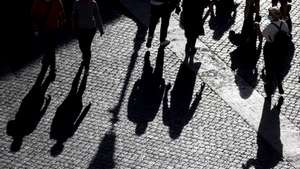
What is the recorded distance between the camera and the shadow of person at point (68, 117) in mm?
13143

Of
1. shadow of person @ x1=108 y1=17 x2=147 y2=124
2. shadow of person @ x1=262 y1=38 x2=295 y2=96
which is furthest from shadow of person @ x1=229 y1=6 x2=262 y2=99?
shadow of person @ x1=108 y1=17 x2=147 y2=124

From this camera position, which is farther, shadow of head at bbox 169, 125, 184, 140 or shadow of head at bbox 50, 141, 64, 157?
shadow of head at bbox 169, 125, 184, 140

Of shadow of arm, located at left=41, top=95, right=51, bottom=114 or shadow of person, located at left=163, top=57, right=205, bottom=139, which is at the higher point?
shadow of person, located at left=163, top=57, right=205, bottom=139

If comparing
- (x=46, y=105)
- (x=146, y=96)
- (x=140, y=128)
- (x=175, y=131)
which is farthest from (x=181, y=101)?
(x=46, y=105)

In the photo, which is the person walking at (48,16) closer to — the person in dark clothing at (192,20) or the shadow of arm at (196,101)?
the person in dark clothing at (192,20)

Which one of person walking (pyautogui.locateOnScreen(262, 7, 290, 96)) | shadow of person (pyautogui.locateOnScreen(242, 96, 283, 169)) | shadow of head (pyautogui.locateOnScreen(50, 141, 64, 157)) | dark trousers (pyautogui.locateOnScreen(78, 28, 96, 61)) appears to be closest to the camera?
shadow of person (pyautogui.locateOnScreen(242, 96, 283, 169))

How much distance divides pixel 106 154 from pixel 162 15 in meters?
3.88

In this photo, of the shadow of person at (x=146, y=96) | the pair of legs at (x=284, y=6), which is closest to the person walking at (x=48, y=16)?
the shadow of person at (x=146, y=96)

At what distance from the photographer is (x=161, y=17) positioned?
15453 millimetres

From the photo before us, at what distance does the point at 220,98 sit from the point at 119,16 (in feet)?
13.5

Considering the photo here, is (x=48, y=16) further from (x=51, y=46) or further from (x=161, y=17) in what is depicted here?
(x=161, y=17)

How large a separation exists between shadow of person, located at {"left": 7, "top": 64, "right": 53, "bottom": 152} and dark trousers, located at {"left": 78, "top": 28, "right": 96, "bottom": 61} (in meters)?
0.86

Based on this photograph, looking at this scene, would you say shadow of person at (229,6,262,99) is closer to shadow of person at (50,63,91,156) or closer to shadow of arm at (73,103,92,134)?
shadow of arm at (73,103,92,134)

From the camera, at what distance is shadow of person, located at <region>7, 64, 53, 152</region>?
43.5 ft
